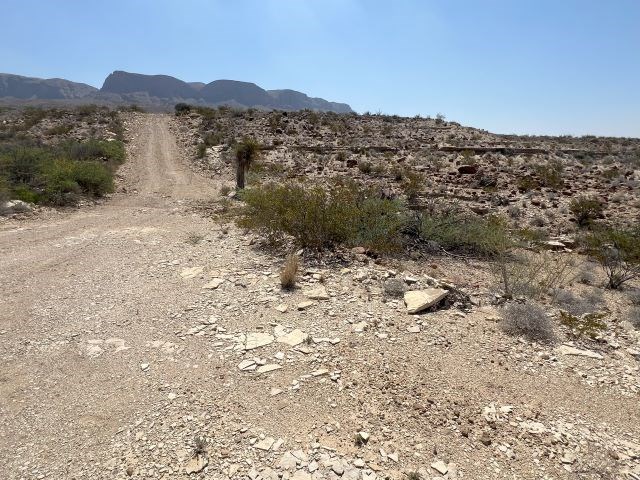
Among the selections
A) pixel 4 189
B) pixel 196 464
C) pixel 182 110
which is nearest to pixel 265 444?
pixel 196 464

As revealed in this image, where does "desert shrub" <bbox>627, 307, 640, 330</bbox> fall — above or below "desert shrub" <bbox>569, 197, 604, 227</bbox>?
below

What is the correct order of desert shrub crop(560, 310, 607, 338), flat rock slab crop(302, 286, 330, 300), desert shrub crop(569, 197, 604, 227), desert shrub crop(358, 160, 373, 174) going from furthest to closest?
1. desert shrub crop(358, 160, 373, 174)
2. desert shrub crop(569, 197, 604, 227)
3. flat rock slab crop(302, 286, 330, 300)
4. desert shrub crop(560, 310, 607, 338)

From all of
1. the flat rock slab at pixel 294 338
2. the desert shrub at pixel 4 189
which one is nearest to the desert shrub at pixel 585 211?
the flat rock slab at pixel 294 338

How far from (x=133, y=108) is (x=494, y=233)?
3845 cm

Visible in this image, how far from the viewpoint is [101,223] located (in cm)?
1060

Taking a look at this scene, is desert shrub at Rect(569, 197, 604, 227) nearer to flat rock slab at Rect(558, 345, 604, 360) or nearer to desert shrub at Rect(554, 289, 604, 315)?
desert shrub at Rect(554, 289, 604, 315)

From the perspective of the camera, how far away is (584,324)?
17.8 feet

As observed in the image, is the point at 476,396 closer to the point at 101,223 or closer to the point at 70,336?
the point at 70,336

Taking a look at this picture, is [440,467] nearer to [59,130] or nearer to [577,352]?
[577,352]

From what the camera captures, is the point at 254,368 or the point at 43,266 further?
the point at 43,266

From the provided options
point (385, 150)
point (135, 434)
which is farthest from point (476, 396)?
point (385, 150)

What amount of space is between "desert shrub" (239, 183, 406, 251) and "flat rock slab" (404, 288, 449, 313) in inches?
79.4

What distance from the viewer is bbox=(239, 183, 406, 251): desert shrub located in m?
7.98

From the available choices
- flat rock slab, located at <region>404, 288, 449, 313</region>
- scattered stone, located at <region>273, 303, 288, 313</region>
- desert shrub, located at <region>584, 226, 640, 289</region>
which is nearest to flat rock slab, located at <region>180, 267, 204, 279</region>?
scattered stone, located at <region>273, 303, 288, 313</region>
